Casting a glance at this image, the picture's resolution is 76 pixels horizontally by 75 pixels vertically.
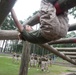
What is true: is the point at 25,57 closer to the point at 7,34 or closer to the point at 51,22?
the point at 7,34

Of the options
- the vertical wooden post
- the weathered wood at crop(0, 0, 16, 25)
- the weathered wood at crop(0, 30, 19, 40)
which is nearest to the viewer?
the weathered wood at crop(0, 0, 16, 25)

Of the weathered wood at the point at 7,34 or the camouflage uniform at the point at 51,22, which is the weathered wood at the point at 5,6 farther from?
the weathered wood at the point at 7,34

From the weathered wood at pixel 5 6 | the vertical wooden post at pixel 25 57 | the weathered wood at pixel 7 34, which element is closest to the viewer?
the weathered wood at pixel 5 6

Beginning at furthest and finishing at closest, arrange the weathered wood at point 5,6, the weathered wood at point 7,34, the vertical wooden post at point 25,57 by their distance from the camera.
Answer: the vertical wooden post at point 25,57 < the weathered wood at point 7,34 < the weathered wood at point 5,6

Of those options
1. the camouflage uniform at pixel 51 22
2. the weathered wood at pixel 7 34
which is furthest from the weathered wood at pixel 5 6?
the weathered wood at pixel 7 34

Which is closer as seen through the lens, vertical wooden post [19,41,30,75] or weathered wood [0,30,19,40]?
weathered wood [0,30,19,40]

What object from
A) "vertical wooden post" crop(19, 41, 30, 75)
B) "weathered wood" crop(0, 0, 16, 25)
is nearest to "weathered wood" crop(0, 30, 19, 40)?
"weathered wood" crop(0, 0, 16, 25)

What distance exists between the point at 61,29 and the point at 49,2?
0.25m

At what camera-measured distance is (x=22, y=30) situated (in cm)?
240

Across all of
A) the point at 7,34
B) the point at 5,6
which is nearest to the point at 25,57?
the point at 7,34

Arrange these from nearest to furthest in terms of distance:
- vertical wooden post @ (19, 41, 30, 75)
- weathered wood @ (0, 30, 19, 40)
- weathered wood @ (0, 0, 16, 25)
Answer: weathered wood @ (0, 0, 16, 25), weathered wood @ (0, 30, 19, 40), vertical wooden post @ (19, 41, 30, 75)

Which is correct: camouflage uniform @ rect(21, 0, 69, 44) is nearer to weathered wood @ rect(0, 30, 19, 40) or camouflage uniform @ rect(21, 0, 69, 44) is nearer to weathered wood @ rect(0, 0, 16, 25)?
weathered wood @ rect(0, 0, 16, 25)

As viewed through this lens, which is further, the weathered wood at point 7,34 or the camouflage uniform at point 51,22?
the weathered wood at point 7,34

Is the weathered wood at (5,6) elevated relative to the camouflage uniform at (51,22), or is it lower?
elevated
